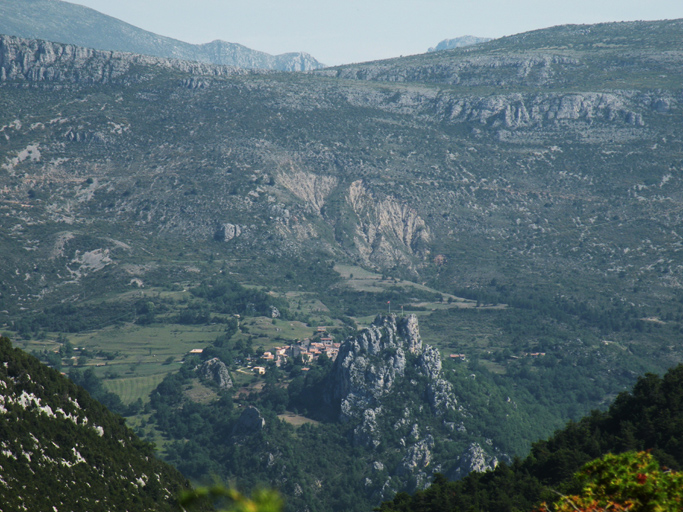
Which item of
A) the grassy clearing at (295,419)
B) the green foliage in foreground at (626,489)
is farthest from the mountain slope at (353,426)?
the green foliage in foreground at (626,489)

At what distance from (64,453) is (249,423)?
7220cm

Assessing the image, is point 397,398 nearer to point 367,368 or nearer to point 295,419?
point 367,368

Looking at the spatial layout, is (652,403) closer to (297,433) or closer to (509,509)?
(509,509)

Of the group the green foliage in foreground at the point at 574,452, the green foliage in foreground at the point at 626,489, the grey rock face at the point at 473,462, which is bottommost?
the grey rock face at the point at 473,462

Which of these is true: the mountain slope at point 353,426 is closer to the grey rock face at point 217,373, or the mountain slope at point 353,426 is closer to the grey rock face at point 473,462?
the grey rock face at point 473,462

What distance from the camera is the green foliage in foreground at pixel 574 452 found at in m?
59.0

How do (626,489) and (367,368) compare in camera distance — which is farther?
(367,368)

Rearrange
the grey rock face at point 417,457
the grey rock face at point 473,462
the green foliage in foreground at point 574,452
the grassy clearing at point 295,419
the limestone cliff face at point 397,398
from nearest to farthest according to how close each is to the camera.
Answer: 1. the green foliage in foreground at point 574,452
2. the grey rock face at point 473,462
3. the grey rock face at point 417,457
4. the limestone cliff face at point 397,398
5. the grassy clearing at point 295,419

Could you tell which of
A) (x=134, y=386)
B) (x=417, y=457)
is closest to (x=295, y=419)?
(x=417, y=457)

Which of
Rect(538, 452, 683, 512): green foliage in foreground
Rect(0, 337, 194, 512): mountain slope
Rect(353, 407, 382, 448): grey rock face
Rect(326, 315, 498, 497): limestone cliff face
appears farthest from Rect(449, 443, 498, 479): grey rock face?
Rect(538, 452, 683, 512): green foliage in foreground

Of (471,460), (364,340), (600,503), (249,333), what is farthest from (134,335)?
(600,503)

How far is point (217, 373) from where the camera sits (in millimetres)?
159000

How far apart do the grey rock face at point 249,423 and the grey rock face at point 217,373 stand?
25.3 metres

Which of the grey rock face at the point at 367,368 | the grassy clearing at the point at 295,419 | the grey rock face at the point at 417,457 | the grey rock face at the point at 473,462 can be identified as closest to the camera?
the grey rock face at the point at 473,462
